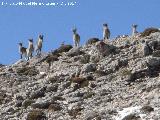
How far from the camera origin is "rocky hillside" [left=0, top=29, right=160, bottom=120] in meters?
46.8

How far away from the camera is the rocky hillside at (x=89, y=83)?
46.8 meters

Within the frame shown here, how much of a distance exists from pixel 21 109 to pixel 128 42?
51.4ft

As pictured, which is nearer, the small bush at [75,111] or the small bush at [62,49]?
the small bush at [75,111]

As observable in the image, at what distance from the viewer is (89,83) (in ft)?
180

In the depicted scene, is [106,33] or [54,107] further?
[106,33]

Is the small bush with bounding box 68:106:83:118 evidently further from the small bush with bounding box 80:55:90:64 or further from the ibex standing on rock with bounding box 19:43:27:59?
the ibex standing on rock with bounding box 19:43:27:59

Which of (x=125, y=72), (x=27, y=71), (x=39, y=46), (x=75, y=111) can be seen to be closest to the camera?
(x=75, y=111)

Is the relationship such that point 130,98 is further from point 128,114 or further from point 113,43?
point 113,43

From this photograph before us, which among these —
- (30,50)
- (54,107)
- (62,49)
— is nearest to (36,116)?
(54,107)

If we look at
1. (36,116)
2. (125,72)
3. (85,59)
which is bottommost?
(36,116)

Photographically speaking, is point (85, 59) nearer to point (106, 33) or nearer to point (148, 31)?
point (148, 31)

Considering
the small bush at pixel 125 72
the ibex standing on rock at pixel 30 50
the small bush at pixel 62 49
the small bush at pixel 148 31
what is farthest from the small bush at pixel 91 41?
the small bush at pixel 125 72

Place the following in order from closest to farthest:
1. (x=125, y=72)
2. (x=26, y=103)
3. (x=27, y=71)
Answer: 1. (x=26, y=103)
2. (x=125, y=72)
3. (x=27, y=71)

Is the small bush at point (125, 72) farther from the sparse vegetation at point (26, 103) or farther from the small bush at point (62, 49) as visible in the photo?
the small bush at point (62, 49)
